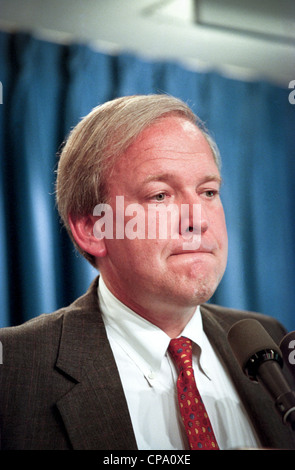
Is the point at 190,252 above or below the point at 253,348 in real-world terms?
above

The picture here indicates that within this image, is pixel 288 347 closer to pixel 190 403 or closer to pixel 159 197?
pixel 190 403

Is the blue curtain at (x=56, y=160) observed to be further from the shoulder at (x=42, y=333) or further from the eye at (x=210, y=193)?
the eye at (x=210, y=193)

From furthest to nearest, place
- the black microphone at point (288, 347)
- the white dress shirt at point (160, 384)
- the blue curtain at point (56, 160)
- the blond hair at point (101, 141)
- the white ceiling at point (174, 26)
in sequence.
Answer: the white ceiling at point (174, 26) < the blue curtain at point (56, 160) < the blond hair at point (101, 141) < the white dress shirt at point (160, 384) < the black microphone at point (288, 347)

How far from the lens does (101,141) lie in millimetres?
1272

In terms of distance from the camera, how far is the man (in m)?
1.09

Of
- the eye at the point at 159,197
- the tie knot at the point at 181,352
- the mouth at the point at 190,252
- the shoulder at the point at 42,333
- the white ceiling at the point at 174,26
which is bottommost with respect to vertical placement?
the tie knot at the point at 181,352

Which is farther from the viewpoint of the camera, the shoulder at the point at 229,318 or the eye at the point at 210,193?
the shoulder at the point at 229,318

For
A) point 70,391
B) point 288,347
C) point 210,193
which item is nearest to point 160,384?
point 70,391

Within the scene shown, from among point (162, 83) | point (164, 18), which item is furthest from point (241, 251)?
point (164, 18)

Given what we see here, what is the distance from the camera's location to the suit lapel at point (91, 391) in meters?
1.04

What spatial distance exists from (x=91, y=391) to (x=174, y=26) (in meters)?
1.81

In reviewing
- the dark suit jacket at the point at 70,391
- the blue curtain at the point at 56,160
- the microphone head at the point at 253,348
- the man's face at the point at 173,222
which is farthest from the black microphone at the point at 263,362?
the blue curtain at the point at 56,160

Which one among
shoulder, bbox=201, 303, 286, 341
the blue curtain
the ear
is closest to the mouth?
the ear
